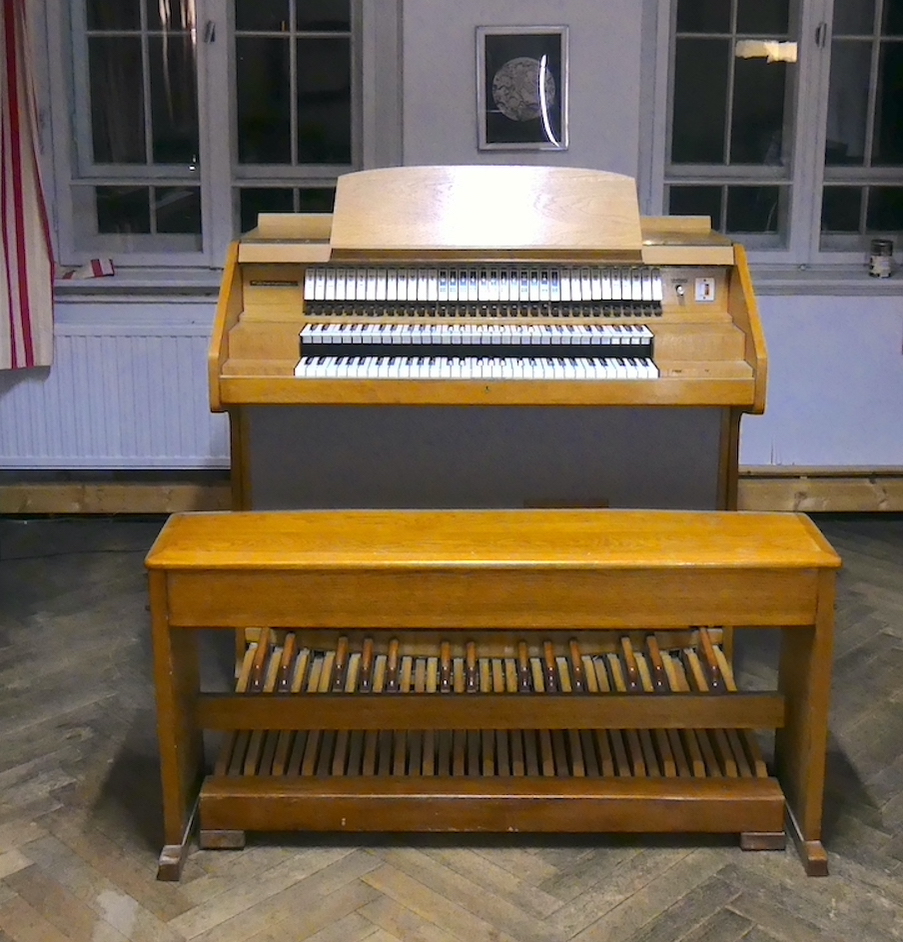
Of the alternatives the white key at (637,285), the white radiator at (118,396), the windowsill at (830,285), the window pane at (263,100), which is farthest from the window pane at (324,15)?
the white key at (637,285)

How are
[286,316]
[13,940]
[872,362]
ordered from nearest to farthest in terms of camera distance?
[13,940] < [286,316] < [872,362]

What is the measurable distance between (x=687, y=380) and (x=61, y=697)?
5.71ft

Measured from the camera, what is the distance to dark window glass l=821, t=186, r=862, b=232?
4.73 metres

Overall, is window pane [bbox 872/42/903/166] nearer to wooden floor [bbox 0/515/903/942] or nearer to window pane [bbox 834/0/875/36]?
window pane [bbox 834/0/875/36]

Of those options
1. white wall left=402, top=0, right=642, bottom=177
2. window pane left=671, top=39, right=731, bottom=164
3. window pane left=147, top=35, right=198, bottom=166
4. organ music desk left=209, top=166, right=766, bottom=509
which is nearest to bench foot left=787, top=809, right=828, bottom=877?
organ music desk left=209, top=166, right=766, bottom=509

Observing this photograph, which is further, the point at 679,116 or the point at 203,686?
the point at 679,116

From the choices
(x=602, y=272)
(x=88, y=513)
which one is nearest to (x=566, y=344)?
(x=602, y=272)

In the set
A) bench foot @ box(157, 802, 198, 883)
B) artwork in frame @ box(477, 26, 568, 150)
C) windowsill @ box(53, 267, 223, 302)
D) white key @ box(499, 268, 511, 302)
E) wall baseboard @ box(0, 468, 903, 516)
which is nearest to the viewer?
bench foot @ box(157, 802, 198, 883)

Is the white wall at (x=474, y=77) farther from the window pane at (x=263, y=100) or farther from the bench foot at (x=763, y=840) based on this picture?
the bench foot at (x=763, y=840)

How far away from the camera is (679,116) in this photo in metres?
4.67

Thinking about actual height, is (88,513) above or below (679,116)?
below

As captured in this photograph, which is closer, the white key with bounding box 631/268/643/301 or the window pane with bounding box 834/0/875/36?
the white key with bounding box 631/268/643/301

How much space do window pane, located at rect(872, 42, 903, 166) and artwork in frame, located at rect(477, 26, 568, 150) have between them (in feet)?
4.27

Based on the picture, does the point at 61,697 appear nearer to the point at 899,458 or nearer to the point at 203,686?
the point at 203,686
